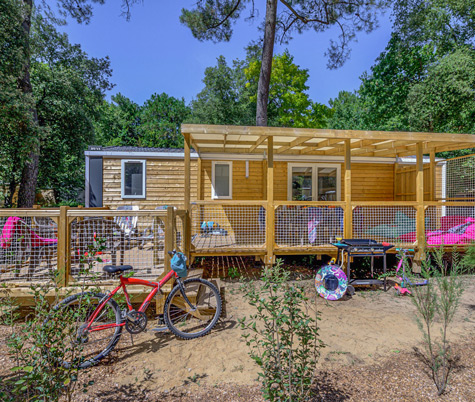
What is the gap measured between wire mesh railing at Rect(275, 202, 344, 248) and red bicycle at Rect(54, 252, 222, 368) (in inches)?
87.6

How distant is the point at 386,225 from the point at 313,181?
319 centimetres

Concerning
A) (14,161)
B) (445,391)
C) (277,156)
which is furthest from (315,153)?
(14,161)

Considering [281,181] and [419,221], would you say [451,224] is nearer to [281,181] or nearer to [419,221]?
[419,221]

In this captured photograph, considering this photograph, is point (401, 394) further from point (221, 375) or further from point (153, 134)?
point (153, 134)

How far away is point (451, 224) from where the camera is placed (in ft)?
A: 19.4

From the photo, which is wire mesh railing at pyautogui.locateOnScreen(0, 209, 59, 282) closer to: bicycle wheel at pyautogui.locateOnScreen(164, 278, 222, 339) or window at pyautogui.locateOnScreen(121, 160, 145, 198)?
bicycle wheel at pyautogui.locateOnScreen(164, 278, 222, 339)

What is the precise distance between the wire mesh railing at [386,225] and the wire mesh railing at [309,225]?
406 mm

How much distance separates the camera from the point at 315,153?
332 inches

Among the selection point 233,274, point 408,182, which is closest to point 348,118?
point 408,182

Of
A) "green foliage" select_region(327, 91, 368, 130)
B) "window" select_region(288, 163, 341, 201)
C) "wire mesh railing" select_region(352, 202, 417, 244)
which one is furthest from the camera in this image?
"green foliage" select_region(327, 91, 368, 130)

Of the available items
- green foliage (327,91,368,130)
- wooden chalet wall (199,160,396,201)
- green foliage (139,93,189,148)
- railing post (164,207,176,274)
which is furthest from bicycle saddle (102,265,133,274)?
green foliage (139,93,189,148)

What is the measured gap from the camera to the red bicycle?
2.83m

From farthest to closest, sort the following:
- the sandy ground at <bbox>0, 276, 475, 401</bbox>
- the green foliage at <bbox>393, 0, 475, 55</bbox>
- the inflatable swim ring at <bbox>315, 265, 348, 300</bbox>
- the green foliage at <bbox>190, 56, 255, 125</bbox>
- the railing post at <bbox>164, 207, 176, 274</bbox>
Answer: the green foliage at <bbox>190, 56, 255, 125</bbox> → the green foliage at <bbox>393, 0, 475, 55</bbox> → the inflatable swim ring at <bbox>315, 265, 348, 300</bbox> → the railing post at <bbox>164, 207, 176, 274</bbox> → the sandy ground at <bbox>0, 276, 475, 401</bbox>

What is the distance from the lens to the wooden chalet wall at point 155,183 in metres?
8.09
